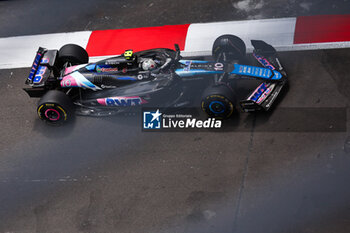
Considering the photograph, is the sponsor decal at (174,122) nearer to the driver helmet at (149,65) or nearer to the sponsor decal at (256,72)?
the driver helmet at (149,65)

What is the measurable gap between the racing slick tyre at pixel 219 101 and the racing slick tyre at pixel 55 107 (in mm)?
2833

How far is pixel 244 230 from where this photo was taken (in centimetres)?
748

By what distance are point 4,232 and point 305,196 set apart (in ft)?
17.5

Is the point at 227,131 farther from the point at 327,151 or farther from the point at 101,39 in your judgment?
the point at 101,39

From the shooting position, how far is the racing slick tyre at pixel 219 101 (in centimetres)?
876

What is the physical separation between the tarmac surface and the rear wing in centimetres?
99

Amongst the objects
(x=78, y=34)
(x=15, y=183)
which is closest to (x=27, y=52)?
(x=78, y=34)

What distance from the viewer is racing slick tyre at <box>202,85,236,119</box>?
28.7 feet

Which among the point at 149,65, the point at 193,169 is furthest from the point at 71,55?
the point at 193,169

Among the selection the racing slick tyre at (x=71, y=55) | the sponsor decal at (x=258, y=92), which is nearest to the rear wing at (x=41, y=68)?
the racing slick tyre at (x=71, y=55)

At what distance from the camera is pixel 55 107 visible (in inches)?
366

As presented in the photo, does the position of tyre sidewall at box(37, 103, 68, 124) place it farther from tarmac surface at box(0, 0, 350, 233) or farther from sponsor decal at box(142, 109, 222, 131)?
sponsor decal at box(142, 109, 222, 131)

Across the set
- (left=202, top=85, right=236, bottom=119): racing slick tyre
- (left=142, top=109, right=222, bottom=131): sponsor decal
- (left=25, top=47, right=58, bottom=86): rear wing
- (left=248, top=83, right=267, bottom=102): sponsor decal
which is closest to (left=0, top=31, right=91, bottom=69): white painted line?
(left=25, top=47, right=58, bottom=86): rear wing

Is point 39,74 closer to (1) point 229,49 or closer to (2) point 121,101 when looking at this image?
(2) point 121,101
